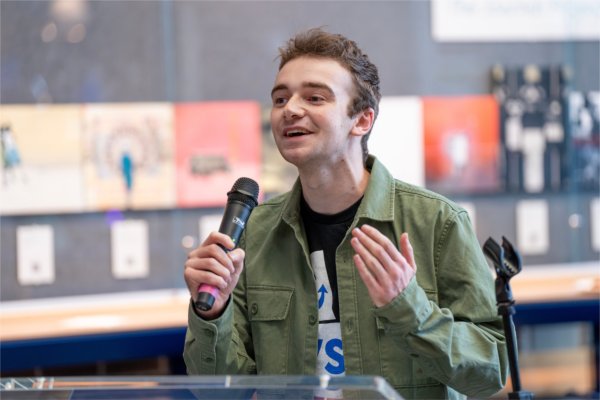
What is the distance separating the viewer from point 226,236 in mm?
1824

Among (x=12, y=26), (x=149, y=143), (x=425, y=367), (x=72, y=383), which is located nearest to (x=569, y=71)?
(x=149, y=143)

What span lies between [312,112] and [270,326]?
520 mm

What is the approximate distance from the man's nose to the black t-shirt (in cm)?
25

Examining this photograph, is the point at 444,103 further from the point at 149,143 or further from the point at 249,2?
the point at 149,143

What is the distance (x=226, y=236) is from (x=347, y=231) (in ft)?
1.33

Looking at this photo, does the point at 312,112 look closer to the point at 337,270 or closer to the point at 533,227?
the point at 337,270

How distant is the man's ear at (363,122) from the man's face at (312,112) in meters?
0.02

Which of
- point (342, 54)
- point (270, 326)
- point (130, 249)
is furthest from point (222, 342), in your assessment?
point (130, 249)

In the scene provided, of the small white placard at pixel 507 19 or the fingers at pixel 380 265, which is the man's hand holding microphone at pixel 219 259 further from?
the small white placard at pixel 507 19

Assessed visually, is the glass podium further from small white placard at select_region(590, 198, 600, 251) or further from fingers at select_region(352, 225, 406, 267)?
small white placard at select_region(590, 198, 600, 251)

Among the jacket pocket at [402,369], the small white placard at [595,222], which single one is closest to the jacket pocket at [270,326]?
the jacket pocket at [402,369]

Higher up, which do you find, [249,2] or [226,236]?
[249,2]

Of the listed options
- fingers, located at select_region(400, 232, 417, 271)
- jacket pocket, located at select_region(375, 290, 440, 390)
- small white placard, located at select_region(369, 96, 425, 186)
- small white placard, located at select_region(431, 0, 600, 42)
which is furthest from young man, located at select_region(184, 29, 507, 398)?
small white placard, located at select_region(431, 0, 600, 42)

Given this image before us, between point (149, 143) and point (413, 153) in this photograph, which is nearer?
point (149, 143)
